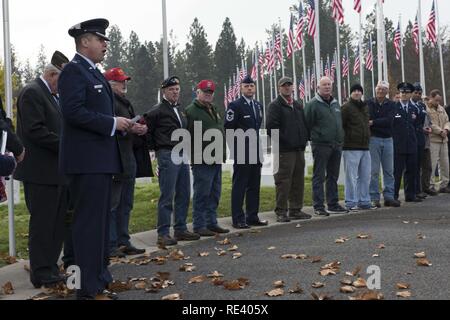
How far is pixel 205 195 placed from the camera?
9.98 meters

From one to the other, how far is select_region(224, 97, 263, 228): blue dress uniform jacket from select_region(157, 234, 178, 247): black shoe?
169 cm

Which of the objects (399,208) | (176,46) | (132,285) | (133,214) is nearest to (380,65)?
(399,208)

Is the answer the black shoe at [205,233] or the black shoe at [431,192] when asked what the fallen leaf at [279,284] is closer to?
the black shoe at [205,233]

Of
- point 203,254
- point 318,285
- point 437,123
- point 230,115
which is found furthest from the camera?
point 437,123

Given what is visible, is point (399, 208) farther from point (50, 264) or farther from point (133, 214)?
point (50, 264)

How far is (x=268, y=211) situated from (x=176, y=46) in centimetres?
11010

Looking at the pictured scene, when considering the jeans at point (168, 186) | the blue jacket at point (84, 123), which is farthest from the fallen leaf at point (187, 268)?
the jeans at point (168, 186)

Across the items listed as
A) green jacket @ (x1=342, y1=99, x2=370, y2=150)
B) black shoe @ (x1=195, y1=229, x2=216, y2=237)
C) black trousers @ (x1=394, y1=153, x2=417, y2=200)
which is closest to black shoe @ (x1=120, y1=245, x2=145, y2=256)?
black shoe @ (x1=195, y1=229, x2=216, y2=237)

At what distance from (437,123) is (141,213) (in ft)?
22.7

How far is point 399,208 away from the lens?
1241cm

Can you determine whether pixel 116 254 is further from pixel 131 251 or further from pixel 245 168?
pixel 245 168

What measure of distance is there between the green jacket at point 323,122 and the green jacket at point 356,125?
512 mm

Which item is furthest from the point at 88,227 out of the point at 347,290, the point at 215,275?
the point at 347,290

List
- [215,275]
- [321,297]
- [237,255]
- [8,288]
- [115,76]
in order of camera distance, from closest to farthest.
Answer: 1. [321,297]
2. [8,288]
3. [215,275]
4. [237,255]
5. [115,76]
